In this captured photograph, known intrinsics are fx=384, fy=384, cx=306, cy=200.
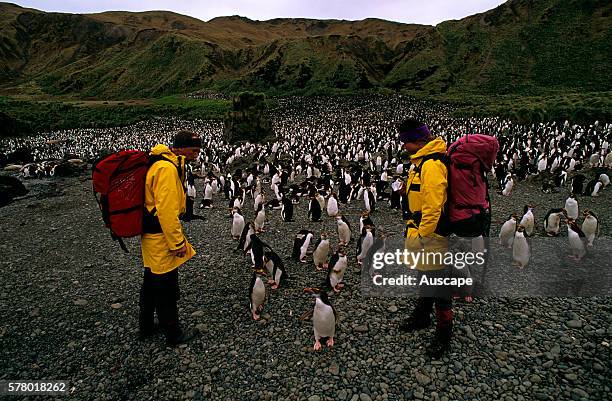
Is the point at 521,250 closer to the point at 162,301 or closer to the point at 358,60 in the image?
the point at 162,301

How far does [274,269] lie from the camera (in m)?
7.53

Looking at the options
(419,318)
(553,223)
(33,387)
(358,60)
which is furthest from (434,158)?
(358,60)

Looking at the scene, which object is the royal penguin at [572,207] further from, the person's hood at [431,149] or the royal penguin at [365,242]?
the person's hood at [431,149]

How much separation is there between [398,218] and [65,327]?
925 centimetres

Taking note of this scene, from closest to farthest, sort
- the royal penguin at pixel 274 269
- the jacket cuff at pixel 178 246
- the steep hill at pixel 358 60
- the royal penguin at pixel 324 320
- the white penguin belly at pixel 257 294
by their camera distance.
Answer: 1. the jacket cuff at pixel 178 246
2. the royal penguin at pixel 324 320
3. the white penguin belly at pixel 257 294
4. the royal penguin at pixel 274 269
5. the steep hill at pixel 358 60

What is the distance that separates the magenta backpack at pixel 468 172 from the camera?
168 inches

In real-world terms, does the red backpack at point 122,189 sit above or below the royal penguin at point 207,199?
above

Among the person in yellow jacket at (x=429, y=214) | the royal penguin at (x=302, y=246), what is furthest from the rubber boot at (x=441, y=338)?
the royal penguin at (x=302, y=246)

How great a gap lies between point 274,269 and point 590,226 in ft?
22.4

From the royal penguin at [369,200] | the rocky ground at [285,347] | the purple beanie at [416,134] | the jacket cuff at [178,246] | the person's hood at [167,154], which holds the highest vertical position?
the purple beanie at [416,134]

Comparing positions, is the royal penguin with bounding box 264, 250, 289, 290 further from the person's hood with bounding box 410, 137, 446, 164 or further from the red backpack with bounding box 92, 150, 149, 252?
the person's hood with bounding box 410, 137, 446, 164

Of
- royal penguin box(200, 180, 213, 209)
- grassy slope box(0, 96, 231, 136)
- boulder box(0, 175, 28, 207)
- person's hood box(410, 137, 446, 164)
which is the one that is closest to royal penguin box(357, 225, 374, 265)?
person's hood box(410, 137, 446, 164)

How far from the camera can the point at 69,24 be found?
175 m

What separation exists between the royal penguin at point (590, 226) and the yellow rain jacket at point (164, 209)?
8.21 meters
